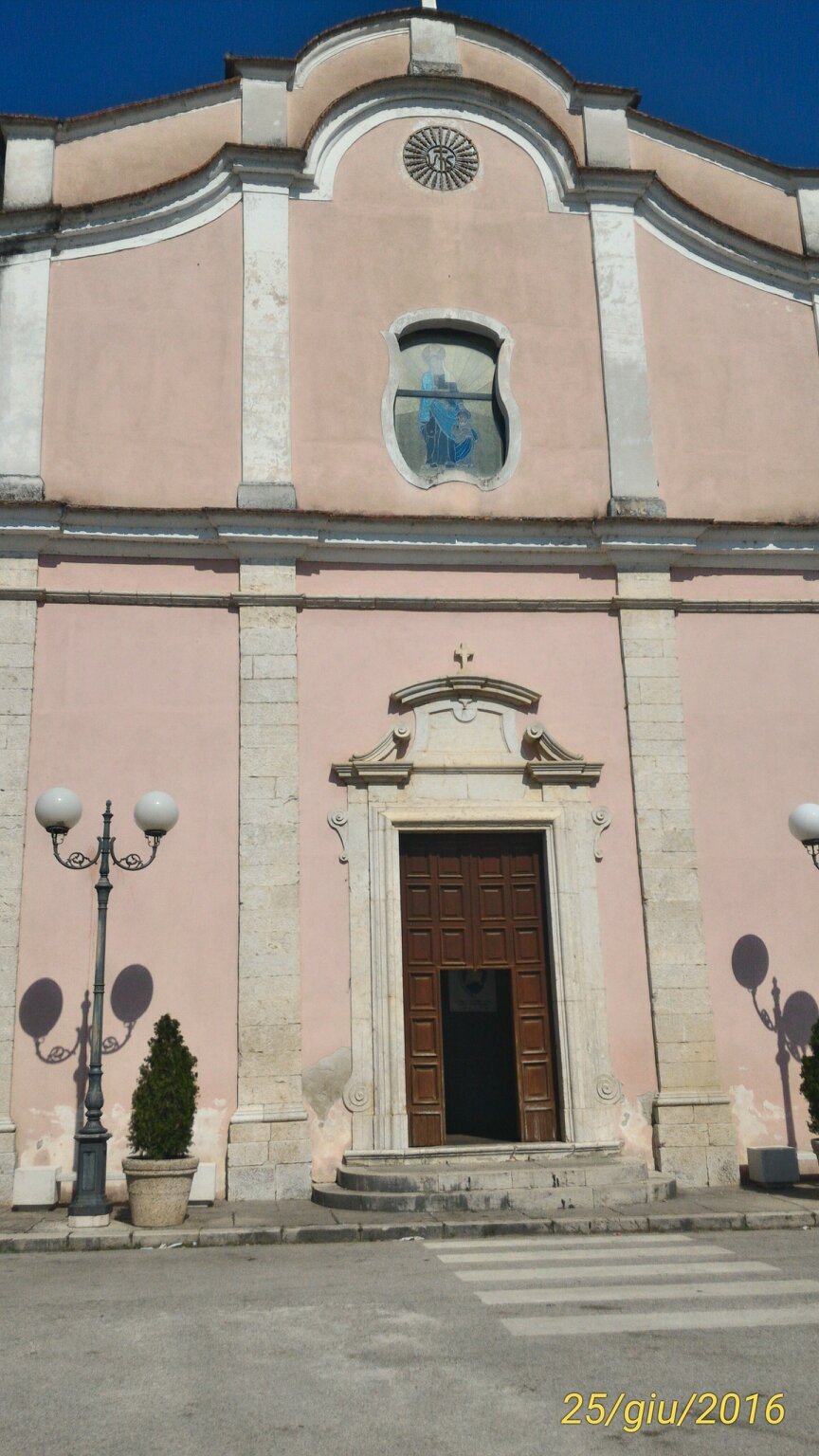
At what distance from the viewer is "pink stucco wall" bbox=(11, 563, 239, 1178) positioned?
11.1m

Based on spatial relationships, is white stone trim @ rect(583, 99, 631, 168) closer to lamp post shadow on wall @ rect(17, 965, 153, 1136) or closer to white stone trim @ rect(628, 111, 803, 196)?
white stone trim @ rect(628, 111, 803, 196)

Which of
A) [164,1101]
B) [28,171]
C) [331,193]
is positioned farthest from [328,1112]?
[28,171]

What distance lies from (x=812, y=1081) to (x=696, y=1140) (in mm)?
1268

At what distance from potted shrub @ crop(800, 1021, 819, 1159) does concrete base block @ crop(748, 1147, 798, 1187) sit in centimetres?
47

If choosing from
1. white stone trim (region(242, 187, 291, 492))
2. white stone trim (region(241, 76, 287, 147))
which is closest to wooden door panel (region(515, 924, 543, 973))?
white stone trim (region(242, 187, 291, 492))

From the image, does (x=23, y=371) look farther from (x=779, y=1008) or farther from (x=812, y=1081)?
(x=812, y=1081)

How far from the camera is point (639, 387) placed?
45.3ft

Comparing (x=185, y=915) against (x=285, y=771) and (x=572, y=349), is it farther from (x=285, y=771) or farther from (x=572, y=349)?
(x=572, y=349)

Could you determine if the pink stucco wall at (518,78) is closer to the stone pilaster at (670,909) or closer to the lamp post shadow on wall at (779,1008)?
the stone pilaster at (670,909)

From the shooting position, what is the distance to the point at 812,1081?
35.9 ft

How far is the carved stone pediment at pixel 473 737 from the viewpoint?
1227cm

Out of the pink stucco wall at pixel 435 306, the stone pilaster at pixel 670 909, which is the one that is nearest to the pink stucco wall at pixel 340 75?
the pink stucco wall at pixel 435 306

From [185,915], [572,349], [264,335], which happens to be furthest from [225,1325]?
[572,349]

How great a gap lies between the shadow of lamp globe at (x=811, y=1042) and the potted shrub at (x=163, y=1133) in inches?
205
